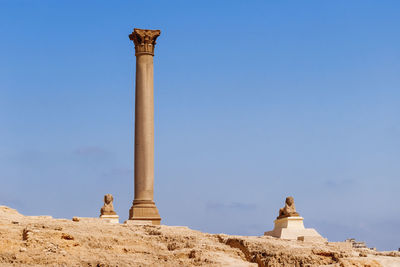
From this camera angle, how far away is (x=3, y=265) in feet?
37.6

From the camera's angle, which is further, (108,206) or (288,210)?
(108,206)

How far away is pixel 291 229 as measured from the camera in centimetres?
2433

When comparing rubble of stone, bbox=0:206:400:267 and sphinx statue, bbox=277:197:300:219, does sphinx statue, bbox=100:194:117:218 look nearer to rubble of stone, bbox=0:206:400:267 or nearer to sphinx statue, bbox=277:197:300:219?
sphinx statue, bbox=277:197:300:219

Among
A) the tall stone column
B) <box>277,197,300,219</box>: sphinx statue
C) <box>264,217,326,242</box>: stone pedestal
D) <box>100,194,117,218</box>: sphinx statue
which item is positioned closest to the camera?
<box>264,217,326,242</box>: stone pedestal

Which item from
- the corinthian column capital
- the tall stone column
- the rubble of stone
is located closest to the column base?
the tall stone column

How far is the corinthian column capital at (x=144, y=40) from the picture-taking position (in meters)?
26.7

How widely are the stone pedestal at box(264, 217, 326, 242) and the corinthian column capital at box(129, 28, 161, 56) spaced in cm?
886

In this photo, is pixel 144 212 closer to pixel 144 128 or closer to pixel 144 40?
pixel 144 128

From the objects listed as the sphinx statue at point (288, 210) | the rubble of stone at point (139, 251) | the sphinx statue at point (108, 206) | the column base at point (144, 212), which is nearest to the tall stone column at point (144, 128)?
the column base at point (144, 212)

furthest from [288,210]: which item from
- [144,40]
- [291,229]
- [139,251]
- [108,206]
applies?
[139,251]

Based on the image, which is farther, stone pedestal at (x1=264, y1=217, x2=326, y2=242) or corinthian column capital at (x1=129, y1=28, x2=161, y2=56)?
corinthian column capital at (x1=129, y1=28, x2=161, y2=56)

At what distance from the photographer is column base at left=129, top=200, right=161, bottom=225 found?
24844mm

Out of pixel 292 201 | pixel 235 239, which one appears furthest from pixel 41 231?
pixel 292 201

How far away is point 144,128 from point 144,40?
12.5 ft
